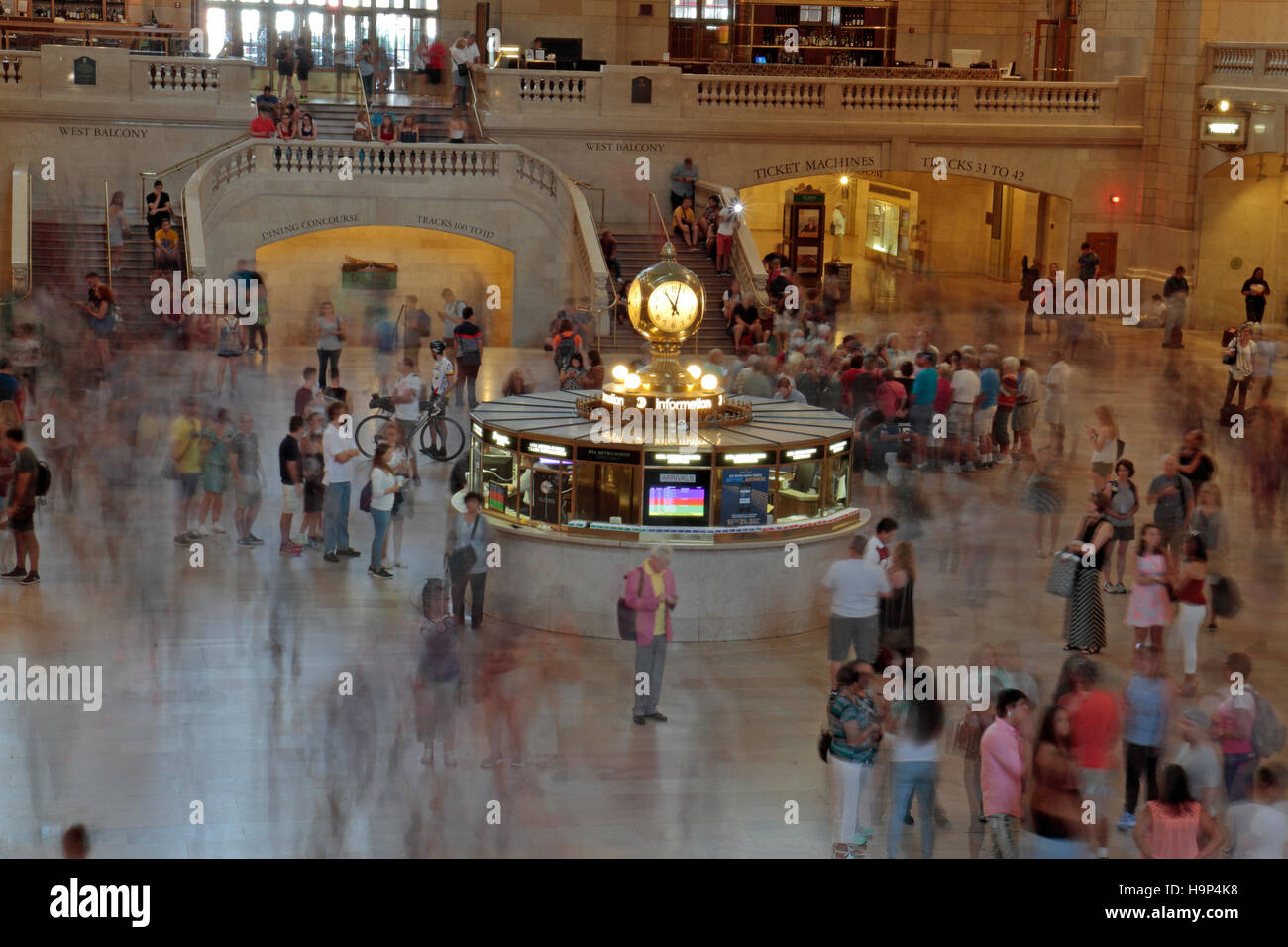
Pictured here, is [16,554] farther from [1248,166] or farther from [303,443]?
[1248,166]

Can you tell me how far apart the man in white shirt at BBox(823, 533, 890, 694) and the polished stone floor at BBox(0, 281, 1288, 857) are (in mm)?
719

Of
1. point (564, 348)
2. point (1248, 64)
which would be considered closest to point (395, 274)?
point (564, 348)

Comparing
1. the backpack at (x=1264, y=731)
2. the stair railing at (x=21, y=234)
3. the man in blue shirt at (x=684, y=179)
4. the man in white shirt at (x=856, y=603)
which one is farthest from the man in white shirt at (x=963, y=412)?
the stair railing at (x=21, y=234)

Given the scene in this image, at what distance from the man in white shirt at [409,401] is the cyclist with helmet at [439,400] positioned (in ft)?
0.80

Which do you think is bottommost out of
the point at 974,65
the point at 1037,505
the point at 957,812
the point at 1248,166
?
the point at 957,812

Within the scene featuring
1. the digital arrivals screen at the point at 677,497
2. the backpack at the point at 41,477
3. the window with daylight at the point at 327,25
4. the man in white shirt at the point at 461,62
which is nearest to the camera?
the digital arrivals screen at the point at 677,497

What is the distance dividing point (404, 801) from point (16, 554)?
20.4 feet

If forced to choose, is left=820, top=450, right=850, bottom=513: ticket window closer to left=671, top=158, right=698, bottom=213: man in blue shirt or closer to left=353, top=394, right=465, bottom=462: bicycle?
left=353, top=394, right=465, bottom=462: bicycle

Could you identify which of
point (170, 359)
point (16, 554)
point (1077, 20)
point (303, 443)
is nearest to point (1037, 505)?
point (303, 443)

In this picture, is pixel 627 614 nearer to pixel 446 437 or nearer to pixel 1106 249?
pixel 446 437

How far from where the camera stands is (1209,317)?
112ft

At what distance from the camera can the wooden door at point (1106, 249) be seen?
36.3 meters

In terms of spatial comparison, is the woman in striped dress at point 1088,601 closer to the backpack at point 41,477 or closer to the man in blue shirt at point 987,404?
the man in blue shirt at point 987,404

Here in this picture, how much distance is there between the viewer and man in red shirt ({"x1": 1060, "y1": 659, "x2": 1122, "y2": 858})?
9891mm
